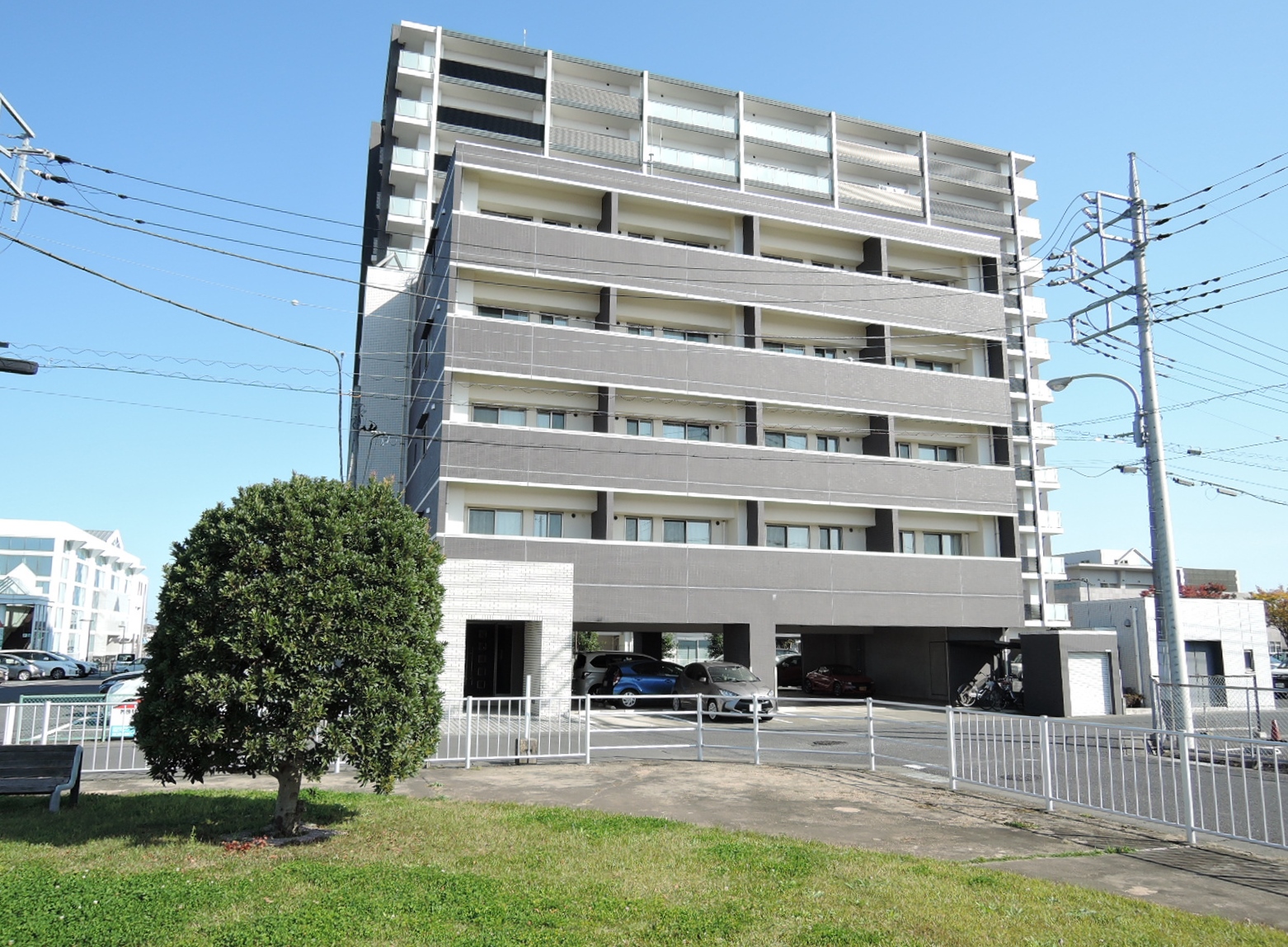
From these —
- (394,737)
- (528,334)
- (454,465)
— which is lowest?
(394,737)

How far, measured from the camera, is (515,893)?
24.4ft

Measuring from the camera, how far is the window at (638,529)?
33.2m

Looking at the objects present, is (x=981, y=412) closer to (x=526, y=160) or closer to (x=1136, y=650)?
(x=1136, y=650)

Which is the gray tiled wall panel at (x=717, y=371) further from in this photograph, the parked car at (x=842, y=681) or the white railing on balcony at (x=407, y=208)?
the white railing on balcony at (x=407, y=208)

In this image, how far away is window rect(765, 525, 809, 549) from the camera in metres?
34.8

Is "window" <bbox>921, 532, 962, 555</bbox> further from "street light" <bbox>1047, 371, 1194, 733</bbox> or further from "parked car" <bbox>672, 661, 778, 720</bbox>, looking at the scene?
"street light" <bbox>1047, 371, 1194, 733</bbox>

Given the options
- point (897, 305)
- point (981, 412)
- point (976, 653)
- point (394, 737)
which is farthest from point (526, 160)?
point (394, 737)

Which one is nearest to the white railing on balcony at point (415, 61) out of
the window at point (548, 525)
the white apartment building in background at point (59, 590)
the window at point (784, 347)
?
the window at point (784, 347)

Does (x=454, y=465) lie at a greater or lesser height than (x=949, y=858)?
greater

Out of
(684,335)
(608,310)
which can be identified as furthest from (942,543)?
(608,310)

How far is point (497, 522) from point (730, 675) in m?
10.1

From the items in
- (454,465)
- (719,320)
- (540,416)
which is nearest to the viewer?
(454,465)

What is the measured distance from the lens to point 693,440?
3375 cm

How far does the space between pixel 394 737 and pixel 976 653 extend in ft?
105
